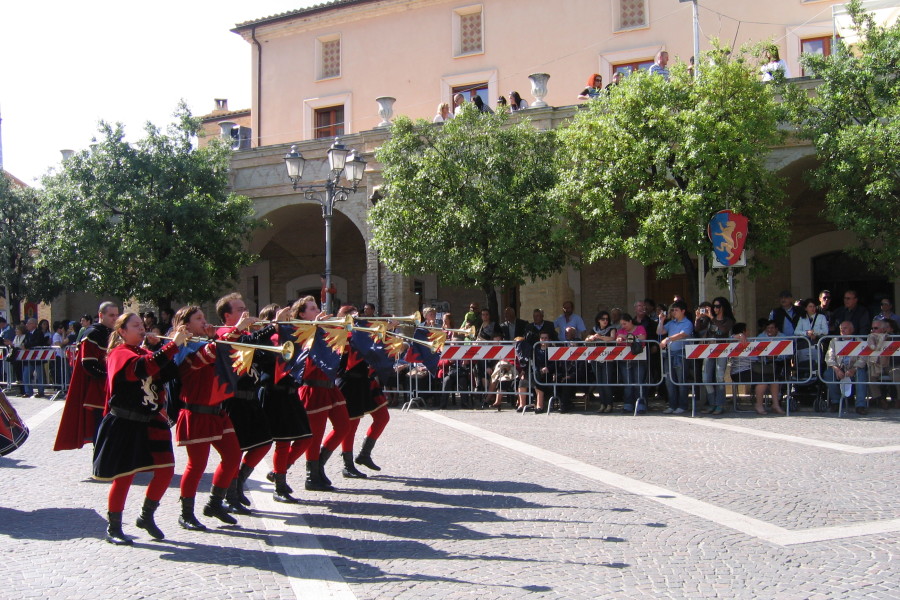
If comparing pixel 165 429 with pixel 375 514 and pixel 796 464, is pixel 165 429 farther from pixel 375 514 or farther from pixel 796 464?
pixel 796 464

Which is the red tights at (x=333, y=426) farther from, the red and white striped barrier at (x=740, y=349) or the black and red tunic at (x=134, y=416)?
the red and white striped barrier at (x=740, y=349)

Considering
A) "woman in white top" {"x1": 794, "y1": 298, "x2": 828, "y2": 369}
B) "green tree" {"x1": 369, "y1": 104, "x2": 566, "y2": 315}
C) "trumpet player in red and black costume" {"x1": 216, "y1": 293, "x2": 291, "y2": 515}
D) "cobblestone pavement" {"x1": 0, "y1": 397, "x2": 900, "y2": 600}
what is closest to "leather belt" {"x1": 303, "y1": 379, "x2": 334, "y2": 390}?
"trumpet player in red and black costume" {"x1": 216, "y1": 293, "x2": 291, "y2": 515}

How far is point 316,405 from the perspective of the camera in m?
8.17

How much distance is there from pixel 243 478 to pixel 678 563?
3899 mm

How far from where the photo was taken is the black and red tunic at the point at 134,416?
6.17m

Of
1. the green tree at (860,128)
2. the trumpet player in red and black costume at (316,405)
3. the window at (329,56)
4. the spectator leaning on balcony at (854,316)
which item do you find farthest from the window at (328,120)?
the trumpet player in red and black costume at (316,405)

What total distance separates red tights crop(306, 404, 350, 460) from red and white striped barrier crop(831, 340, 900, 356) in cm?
819

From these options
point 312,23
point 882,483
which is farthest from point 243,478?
point 312,23

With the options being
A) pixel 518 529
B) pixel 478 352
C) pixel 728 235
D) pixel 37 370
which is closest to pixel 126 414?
pixel 518 529

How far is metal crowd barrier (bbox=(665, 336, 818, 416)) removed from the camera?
13.1 meters

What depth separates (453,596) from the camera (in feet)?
16.1

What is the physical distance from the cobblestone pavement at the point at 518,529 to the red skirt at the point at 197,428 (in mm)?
730

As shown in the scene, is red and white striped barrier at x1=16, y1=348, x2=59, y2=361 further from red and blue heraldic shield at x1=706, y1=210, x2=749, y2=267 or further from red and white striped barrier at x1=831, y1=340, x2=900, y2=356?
red and white striped barrier at x1=831, y1=340, x2=900, y2=356

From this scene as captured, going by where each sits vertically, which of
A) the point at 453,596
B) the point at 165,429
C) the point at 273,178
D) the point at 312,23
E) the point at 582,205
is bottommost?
the point at 453,596
